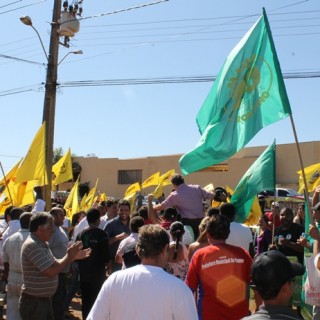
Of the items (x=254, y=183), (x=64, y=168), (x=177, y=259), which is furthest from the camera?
(x=64, y=168)

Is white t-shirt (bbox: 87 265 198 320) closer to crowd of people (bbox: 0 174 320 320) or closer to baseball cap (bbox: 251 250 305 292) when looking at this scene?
crowd of people (bbox: 0 174 320 320)

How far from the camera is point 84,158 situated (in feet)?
152

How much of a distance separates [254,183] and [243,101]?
6.49ft

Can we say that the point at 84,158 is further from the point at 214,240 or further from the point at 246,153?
the point at 214,240

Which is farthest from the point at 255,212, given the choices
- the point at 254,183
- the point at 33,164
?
the point at 33,164

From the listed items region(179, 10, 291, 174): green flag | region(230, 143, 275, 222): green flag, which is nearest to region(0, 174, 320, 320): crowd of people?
region(230, 143, 275, 222): green flag

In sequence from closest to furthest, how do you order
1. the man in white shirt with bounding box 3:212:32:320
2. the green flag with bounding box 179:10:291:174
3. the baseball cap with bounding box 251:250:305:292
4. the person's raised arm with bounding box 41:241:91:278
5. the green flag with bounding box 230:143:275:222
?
the baseball cap with bounding box 251:250:305:292 → the person's raised arm with bounding box 41:241:91:278 → the green flag with bounding box 179:10:291:174 → the man in white shirt with bounding box 3:212:32:320 → the green flag with bounding box 230:143:275:222

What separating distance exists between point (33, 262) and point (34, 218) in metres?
0.49

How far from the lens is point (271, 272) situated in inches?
112

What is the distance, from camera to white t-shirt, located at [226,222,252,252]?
7.08m

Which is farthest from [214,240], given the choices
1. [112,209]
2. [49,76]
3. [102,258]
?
[49,76]

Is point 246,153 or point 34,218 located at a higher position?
point 246,153

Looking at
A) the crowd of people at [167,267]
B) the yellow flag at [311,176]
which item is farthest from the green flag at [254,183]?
the yellow flag at [311,176]

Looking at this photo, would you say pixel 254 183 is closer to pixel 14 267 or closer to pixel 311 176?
pixel 14 267
